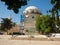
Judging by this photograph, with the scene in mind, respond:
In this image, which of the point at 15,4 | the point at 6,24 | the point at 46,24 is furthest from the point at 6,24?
the point at 15,4

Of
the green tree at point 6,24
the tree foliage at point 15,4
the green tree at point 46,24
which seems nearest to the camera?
the tree foliage at point 15,4

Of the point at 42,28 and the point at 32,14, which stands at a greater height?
the point at 32,14

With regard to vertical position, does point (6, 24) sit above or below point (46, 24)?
above

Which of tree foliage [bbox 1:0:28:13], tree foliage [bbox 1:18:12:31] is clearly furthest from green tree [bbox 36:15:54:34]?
tree foliage [bbox 1:0:28:13]

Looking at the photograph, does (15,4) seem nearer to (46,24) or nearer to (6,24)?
(46,24)

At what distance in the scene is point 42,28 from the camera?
48.0 meters

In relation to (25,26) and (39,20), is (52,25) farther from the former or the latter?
(25,26)

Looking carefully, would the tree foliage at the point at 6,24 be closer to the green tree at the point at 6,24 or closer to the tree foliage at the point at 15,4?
the green tree at the point at 6,24

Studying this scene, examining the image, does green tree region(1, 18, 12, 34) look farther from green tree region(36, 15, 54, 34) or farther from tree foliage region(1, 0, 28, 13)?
tree foliage region(1, 0, 28, 13)

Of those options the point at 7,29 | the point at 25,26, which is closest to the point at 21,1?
the point at 7,29

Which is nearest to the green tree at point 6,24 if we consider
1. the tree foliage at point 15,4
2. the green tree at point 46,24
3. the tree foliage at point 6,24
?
the tree foliage at point 6,24

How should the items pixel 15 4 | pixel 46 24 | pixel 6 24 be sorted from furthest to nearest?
1. pixel 6 24
2. pixel 46 24
3. pixel 15 4

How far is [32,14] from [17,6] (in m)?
60.4

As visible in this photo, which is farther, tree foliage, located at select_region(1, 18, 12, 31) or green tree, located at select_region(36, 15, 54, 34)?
tree foliage, located at select_region(1, 18, 12, 31)
